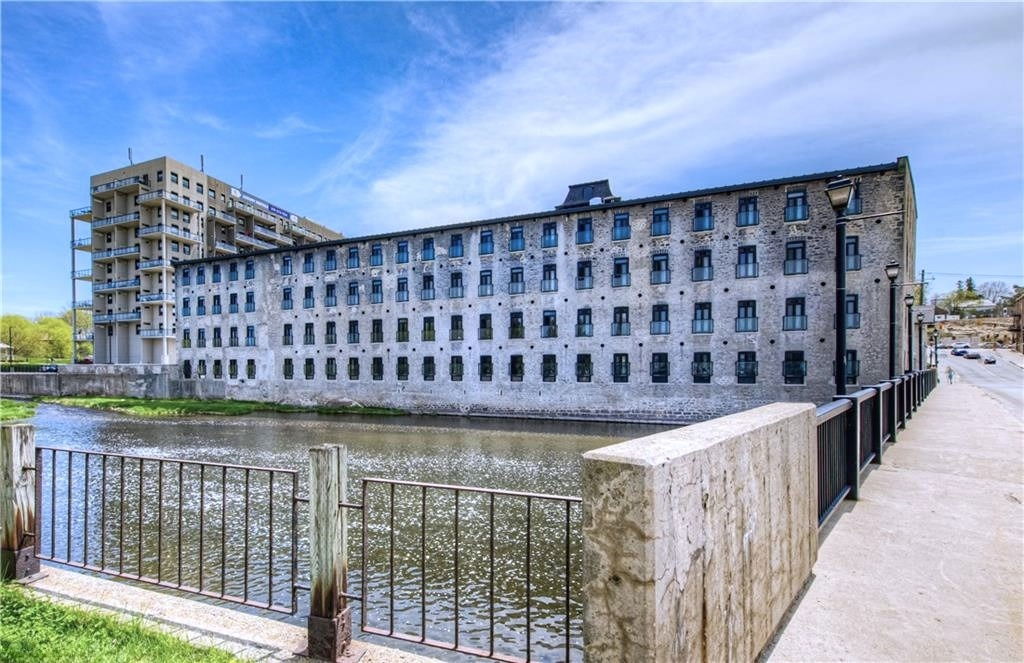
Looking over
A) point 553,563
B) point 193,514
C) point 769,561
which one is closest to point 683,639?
point 769,561

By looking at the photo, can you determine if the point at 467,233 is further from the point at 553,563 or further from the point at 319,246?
the point at 553,563

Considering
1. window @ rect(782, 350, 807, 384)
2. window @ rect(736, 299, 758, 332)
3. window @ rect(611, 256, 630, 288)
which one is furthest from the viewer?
window @ rect(611, 256, 630, 288)

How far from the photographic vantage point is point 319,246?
1460 inches

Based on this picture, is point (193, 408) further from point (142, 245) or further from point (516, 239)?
point (142, 245)

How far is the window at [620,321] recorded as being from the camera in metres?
28.2

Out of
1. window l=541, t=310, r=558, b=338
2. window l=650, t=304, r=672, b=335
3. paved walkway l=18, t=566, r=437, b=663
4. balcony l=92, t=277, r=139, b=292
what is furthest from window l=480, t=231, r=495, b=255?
balcony l=92, t=277, r=139, b=292

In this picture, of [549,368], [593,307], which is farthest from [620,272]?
[549,368]

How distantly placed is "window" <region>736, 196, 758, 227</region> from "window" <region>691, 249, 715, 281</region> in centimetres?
204

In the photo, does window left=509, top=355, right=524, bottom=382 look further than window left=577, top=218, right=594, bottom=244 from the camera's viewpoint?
Yes

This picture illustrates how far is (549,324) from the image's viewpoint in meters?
30.0

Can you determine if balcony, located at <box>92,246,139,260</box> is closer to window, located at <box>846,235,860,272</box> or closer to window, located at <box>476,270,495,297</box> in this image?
window, located at <box>476,270,495,297</box>

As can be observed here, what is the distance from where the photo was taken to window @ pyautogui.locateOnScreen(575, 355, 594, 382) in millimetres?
28906

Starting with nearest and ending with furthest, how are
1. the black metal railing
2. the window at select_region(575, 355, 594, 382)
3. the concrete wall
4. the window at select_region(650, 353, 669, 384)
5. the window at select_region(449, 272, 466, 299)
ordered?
the concrete wall, the black metal railing, the window at select_region(650, 353, 669, 384), the window at select_region(575, 355, 594, 382), the window at select_region(449, 272, 466, 299)

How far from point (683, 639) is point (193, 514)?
11.6m
